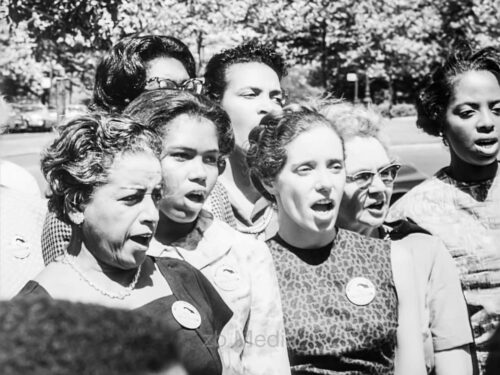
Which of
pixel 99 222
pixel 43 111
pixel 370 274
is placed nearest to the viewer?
pixel 99 222

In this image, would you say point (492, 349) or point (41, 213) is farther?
point (41, 213)

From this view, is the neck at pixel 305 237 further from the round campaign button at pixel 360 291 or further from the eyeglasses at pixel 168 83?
the eyeglasses at pixel 168 83

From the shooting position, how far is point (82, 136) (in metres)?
2.15

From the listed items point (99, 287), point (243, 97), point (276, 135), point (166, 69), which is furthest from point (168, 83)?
point (99, 287)

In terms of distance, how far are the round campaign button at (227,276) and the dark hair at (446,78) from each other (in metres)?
1.42

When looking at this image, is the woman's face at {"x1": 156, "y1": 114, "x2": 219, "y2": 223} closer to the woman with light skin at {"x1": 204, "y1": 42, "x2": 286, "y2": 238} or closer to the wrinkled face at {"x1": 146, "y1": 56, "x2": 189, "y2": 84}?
the woman with light skin at {"x1": 204, "y1": 42, "x2": 286, "y2": 238}

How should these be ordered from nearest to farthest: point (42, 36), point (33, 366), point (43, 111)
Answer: point (33, 366) < point (42, 36) < point (43, 111)

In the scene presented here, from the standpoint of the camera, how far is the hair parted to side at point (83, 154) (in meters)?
2.12


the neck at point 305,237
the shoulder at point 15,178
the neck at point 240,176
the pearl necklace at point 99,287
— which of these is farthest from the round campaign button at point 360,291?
the shoulder at point 15,178

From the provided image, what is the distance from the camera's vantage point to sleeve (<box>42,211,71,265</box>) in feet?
7.76

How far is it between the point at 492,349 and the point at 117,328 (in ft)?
1.34

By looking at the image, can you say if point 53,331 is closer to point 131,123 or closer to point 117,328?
point 117,328

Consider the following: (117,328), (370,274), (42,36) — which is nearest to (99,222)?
(370,274)

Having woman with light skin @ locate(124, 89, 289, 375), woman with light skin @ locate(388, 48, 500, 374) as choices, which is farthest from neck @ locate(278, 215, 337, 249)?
woman with light skin @ locate(388, 48, 500, 374)
